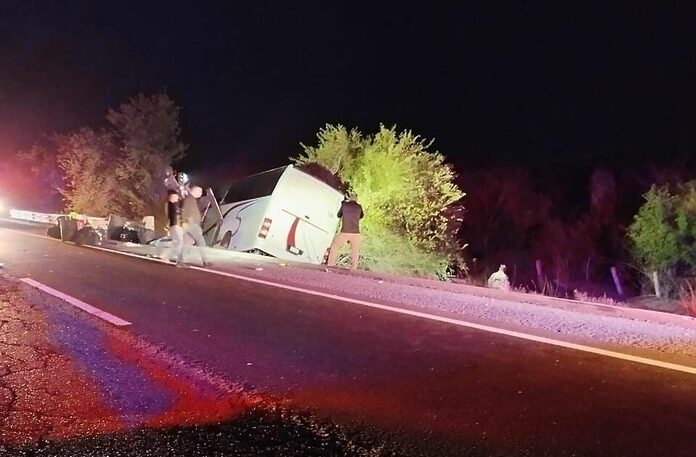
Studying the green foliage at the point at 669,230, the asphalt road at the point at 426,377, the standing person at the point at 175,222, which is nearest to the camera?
the asphalt road at the point at 426,377

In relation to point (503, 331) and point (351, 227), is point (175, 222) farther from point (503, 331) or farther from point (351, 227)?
point (503, 331)

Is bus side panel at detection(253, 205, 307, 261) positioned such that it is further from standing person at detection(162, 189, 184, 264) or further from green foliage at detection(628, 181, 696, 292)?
green foliage at detection(628, 181, 696, 292)

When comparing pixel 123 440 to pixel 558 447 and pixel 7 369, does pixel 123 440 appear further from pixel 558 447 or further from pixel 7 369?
pixel 558 447

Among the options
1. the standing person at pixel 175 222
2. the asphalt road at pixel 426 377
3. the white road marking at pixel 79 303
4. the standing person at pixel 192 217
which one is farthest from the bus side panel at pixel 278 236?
the asphalt road at pixel 426 377

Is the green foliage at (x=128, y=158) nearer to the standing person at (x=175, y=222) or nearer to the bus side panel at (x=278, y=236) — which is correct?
the bus side panel at (x=278, y=236)

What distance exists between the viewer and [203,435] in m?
4.34

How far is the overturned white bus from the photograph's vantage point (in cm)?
1747

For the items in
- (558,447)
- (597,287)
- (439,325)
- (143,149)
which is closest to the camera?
(558,447)

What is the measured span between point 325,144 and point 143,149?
489 inches

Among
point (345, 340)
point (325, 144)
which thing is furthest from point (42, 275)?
point (325, 144)

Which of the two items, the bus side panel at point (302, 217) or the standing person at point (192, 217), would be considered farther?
the bus side panel at point (302, 217)

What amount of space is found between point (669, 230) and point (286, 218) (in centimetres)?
995

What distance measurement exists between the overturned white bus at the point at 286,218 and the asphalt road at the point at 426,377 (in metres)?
8.23

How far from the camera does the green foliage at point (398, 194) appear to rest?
2014 centimetres
